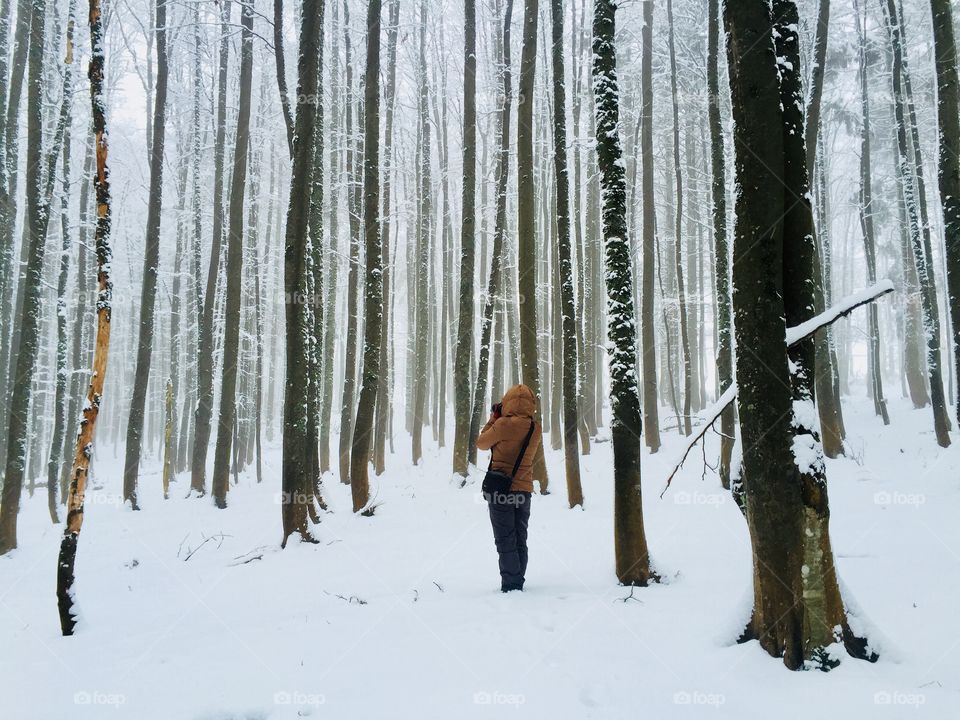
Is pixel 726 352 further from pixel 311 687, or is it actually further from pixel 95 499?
pixel 95 499

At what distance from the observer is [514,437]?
217 inches

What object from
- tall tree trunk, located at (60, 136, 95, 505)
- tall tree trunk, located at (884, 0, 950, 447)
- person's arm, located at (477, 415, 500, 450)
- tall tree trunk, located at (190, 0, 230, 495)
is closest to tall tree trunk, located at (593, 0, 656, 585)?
person's arm, located at (477, 415, 500, 450)

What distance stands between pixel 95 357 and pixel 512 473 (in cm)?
387

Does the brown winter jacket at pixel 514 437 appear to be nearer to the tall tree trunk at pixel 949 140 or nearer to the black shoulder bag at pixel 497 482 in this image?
the black shoulder bag at pixel 497 482

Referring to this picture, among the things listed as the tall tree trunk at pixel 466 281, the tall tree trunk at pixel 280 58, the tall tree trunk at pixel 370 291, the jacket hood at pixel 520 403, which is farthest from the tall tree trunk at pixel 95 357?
the tall tree trunk at pixel 466 281

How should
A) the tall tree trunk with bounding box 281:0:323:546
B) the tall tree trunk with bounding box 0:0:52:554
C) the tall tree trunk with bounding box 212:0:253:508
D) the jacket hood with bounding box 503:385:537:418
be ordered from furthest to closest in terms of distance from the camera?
the tall tree trunk with bounding box 212:0:253:508, the tall tree trunk with bounding box 0:0:52:554, the tall tree trunk with bounding box 281:0:323:546, the jacket hood with bounding box 503:385:537:418

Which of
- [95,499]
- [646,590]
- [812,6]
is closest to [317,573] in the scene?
[646,590]

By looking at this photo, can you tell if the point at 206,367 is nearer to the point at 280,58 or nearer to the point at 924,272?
the point at 280,58

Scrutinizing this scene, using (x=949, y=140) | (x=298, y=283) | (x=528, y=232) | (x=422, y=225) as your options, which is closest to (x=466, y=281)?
(x=528, y=232)

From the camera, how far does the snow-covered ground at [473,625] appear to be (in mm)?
3035

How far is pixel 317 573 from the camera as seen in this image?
20.9ft

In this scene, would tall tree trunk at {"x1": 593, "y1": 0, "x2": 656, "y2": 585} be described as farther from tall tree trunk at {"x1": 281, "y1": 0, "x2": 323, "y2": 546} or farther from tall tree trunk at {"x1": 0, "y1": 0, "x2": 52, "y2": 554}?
tall tree trunk at {"x1": 0, "y1": 0, "x2": 52, "y2": 554}

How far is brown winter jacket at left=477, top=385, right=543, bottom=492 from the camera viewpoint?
5.45 meters

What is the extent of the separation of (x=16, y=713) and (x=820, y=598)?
15.2 feet
